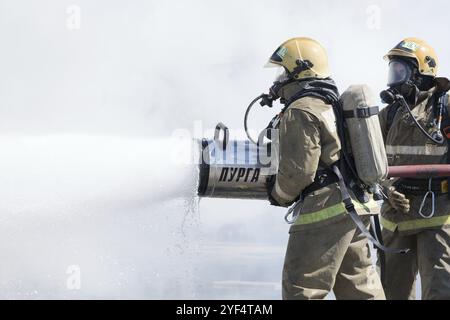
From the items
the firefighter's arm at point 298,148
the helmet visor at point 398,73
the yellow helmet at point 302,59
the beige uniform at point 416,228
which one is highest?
the yellow helmet at point 302,59

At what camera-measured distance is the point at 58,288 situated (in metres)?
7.87

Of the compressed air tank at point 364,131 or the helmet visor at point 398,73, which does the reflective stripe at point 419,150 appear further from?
the compressed air tank at point 364,131

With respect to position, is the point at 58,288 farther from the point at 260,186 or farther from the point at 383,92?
the point at 383,92

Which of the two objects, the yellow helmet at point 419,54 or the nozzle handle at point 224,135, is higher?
the yellow helmet at point 419,54

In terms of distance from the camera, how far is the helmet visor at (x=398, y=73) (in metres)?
7.22

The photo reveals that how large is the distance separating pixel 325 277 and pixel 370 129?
95 cm

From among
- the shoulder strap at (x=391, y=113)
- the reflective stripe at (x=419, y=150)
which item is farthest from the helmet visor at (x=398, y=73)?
the reflective stripe at (x=419, y=150)

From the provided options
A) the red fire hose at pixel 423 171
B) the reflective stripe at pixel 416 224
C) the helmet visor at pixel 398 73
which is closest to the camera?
the red fire hose at pixel 423 171

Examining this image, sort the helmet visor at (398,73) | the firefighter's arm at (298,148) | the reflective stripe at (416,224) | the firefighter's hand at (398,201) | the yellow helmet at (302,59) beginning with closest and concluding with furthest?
the firefighter's arm at (298,148) < the yellow helmet at (302,59) < the reflective stripe at (416,224) < the firefighter's hand at (398,201) < the helmet visor at (398,73)

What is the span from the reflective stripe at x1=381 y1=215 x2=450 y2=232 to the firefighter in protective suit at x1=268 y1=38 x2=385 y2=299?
890 mm

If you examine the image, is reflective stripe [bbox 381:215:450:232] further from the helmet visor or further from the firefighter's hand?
the helmet visor

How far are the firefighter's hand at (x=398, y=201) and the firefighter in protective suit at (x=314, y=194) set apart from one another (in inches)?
34.8

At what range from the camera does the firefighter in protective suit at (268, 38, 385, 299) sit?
572 centimetres
